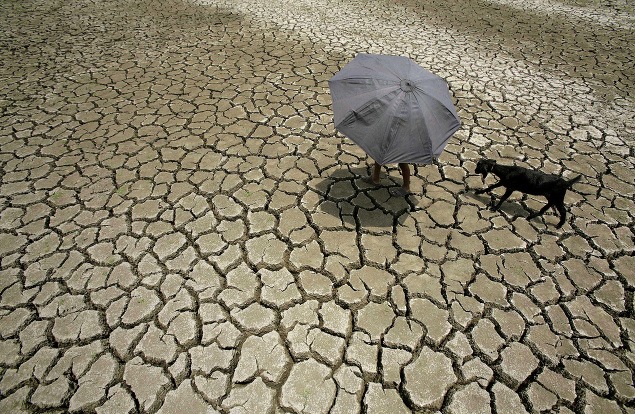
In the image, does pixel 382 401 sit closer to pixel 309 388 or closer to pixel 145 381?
pixel 309 388

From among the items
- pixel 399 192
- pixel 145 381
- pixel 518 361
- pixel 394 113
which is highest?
Answer: pixel 394 113

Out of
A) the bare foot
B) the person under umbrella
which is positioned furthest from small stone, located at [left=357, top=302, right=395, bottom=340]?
the bare foot

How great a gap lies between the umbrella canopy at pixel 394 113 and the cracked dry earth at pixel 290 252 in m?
1.00

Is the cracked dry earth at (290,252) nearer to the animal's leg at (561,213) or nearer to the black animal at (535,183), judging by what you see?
the animal's leg at (561,213)

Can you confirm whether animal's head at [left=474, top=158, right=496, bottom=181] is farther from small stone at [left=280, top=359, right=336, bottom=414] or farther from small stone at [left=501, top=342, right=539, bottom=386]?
small stone at [left=280, top=359, right=336, bottom=414]

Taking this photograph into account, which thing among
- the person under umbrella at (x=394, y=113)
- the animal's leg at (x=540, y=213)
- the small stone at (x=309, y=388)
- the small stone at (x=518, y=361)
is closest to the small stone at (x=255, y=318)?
the small stone at (x=309, y=388)

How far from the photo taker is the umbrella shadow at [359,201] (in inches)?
148

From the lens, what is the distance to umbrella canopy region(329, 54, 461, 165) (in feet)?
9.92

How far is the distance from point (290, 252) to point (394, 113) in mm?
1671

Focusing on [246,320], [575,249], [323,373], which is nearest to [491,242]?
[575,249]

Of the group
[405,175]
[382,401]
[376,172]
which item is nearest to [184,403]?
[382,401]

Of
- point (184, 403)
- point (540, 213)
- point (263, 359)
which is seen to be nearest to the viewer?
point (184, 403)

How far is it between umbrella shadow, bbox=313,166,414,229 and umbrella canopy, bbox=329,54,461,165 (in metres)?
0.93

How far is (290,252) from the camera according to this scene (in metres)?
3.43
